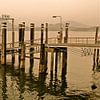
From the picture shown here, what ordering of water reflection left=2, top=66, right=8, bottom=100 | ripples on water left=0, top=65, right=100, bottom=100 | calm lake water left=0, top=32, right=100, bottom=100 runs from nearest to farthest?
water reflection left=2, top=66, right=8, bottom=100 < ripples on water left=0, top=65, right=100, bottom=100 < calm lake water left=0, top=32, right=100, bottom=100

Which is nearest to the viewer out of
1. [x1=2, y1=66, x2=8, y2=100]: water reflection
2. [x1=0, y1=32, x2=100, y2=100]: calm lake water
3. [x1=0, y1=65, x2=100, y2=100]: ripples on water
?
[x1=2, y1=66, x2=8, y2=100]: water reflection

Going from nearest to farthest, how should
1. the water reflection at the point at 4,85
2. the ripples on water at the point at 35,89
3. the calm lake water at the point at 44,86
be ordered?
the water reflection at the point at 4,85 < the ripples on water at the point at 35,89 < the calm lake water at the point at 44,86

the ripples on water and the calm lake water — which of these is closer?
the ripples on water

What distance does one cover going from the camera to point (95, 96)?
25.7 meters

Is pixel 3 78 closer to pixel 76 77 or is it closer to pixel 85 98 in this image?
pixel 76 77

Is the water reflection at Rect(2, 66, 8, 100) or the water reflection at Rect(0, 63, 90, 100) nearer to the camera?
the water reflection at Rect(2, 66, 8, 100)

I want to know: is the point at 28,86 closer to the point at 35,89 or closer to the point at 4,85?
the point at 35,89

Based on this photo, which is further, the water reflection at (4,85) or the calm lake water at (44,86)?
the calm lake water at (44,86)

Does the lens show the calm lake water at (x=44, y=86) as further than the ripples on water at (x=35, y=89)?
Yes

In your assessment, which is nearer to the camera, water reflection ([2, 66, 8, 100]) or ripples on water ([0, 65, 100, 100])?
water reflection ([2, 66, 8, 100])

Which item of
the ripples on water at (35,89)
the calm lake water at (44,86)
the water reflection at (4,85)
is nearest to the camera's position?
Result: the water reflection at (4,85)

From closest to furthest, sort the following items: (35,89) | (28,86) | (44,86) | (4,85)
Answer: (35,89) → (28,86) → (44,86) → (4,85)

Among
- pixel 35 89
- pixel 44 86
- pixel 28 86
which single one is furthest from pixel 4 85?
pixel 44 86

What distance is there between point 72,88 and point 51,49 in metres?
4.95
